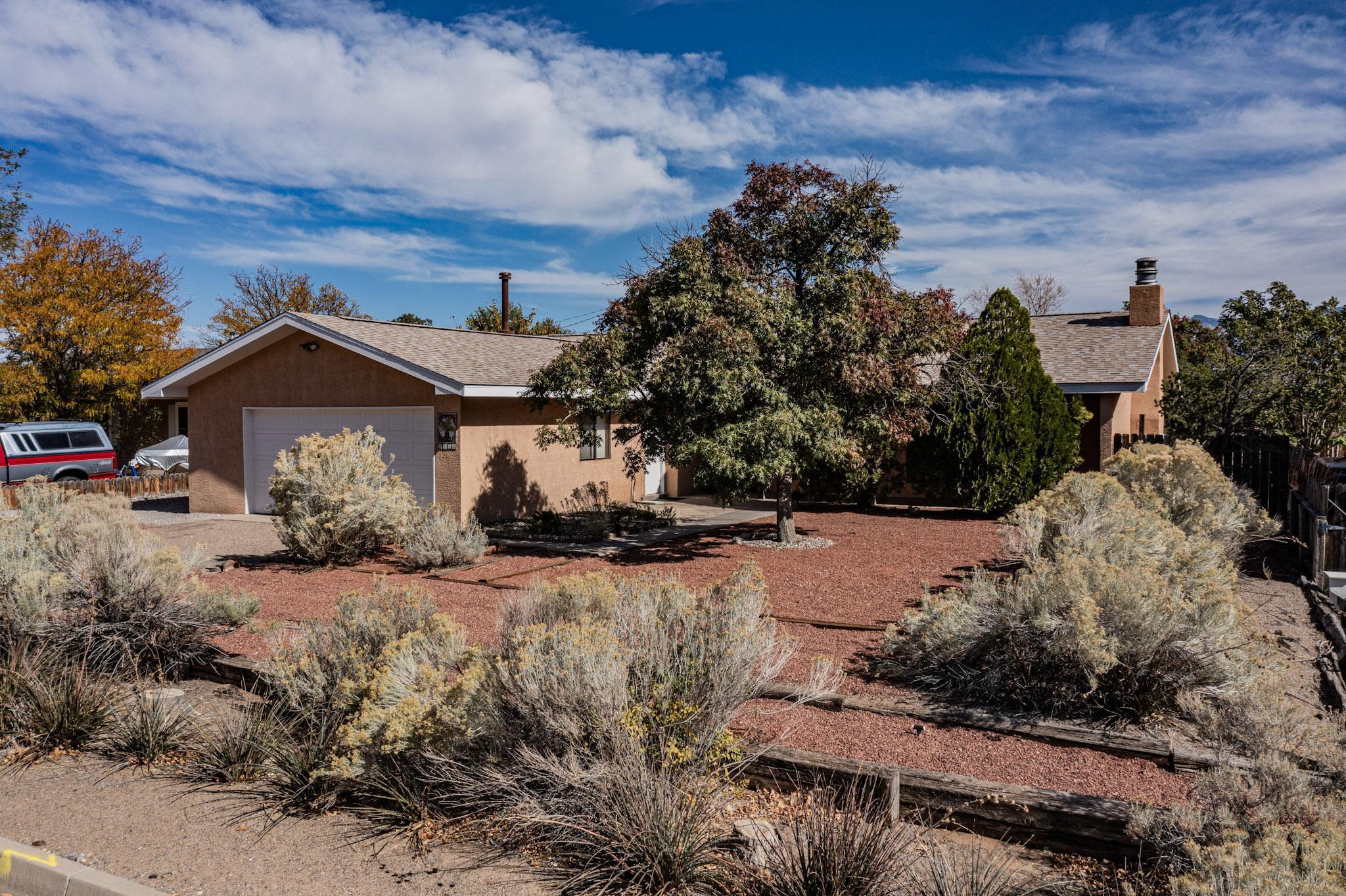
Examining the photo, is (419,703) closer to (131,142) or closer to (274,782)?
(274,782)

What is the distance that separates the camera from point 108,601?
23.0 ft

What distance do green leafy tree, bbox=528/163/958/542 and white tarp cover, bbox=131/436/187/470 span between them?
1742cm

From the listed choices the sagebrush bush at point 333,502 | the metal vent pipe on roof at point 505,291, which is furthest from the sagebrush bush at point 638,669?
the metal vent pipe on roof at point 505,291

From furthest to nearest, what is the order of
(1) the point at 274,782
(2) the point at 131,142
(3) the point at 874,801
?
(2) the point at 131,142 → (1) the point at 274,782 → (3) the point at 874,801

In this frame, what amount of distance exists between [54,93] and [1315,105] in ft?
74.1

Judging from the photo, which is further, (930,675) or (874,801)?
(930,675)

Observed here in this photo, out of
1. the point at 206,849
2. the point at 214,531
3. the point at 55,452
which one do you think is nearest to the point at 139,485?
the point at 55,452

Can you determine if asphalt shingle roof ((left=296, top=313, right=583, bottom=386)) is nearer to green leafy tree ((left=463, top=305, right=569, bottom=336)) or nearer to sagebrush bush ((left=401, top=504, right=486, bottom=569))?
sagebrush bush ((left=401, top=504, right=486, bottom=569))

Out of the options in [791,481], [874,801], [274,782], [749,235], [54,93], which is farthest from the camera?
[54,93]

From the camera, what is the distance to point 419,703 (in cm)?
451

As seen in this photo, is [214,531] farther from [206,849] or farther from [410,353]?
[206,849]

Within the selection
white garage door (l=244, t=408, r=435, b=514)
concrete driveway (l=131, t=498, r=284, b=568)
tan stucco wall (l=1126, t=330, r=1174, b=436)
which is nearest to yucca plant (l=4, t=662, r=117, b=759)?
concrete driveway (l=131, t=498, r=284, b=568)

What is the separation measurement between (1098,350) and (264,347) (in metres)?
18.5

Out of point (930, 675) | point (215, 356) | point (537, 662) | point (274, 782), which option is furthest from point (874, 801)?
point (215, 356)
